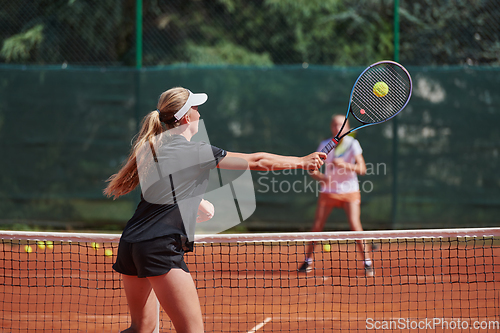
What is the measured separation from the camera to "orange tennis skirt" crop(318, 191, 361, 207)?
15.7 feet

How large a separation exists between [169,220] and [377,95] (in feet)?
5.66

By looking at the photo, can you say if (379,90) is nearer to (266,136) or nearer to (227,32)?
(266,136)

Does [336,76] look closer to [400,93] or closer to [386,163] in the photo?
[386,163]

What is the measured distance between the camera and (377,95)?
3158 mm

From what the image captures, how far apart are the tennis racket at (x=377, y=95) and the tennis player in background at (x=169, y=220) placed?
0.96 metres

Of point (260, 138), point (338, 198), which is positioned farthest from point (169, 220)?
point (260, 138)

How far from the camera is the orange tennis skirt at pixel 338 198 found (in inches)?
188

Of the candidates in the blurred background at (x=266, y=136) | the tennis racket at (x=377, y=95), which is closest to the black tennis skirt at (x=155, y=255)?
the tennis racket at (x=377, y=95)

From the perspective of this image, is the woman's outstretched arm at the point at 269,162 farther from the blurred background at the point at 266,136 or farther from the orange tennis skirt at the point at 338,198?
the blurred background at the point at 266,136

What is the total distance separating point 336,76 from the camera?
6180mm

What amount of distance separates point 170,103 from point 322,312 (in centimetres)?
241

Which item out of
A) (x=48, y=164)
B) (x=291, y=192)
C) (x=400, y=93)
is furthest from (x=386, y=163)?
(x=48, y=164)

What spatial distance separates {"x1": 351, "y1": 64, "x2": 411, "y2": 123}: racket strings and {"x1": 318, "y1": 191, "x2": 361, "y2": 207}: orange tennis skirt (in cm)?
175

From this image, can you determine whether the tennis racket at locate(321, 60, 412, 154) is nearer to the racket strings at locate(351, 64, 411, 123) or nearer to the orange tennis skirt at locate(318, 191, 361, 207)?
the racket strings at locate(351, 64, 411, 123)
